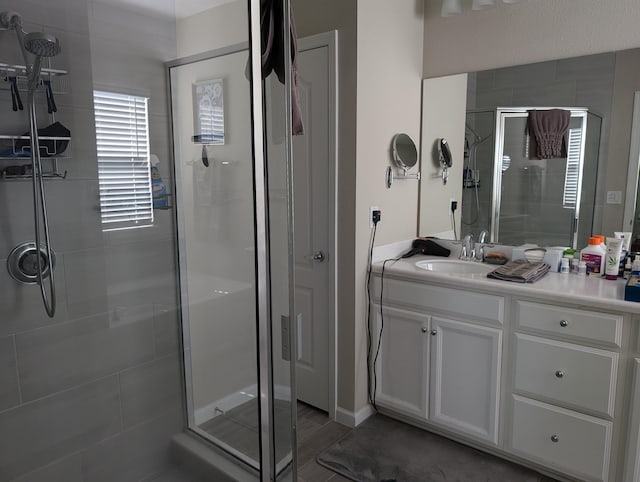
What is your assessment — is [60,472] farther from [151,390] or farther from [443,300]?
[443,300]

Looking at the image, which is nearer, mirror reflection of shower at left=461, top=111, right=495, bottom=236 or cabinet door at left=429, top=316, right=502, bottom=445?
cabinet door at left=429, top=316, right=502, bottom=445

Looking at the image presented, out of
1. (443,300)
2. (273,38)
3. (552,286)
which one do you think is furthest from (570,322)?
(273,38)

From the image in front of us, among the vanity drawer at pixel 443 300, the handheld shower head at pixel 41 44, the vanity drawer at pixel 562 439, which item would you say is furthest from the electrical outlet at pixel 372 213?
→ the handheld shower head at pixel 41 44

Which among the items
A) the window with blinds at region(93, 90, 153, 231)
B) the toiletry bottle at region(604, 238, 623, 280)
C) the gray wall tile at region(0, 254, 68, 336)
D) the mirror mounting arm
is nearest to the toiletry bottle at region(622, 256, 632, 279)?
the toiletry bottle at region(604, 238, 623, 280)

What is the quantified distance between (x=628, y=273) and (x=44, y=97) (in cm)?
251

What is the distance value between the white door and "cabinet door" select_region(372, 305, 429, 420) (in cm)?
30

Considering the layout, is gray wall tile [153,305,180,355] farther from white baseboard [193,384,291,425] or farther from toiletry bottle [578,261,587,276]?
toiletry bottle [578,261,587,276]

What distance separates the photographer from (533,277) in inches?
87.5

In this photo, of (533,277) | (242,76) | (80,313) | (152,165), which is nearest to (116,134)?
(152,165)

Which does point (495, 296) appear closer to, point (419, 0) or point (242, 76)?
point (242, 76)

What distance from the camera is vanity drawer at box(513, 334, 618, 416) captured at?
196 centimetres

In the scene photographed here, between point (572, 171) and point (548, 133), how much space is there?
0.24 m

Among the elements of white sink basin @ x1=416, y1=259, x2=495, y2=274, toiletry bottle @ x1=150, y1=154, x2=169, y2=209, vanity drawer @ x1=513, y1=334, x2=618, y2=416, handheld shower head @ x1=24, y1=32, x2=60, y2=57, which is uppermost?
handheld shower head @ x1=24, y1=32, x2=60, y2=57

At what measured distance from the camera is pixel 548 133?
2545 millimetres
